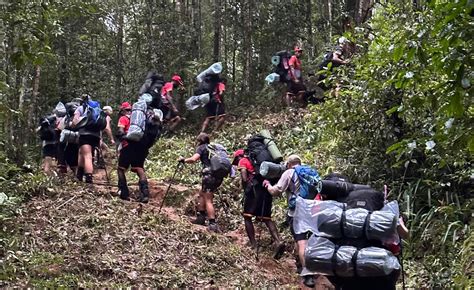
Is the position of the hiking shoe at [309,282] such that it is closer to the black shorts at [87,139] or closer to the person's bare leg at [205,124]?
the black shorts at [87,139]

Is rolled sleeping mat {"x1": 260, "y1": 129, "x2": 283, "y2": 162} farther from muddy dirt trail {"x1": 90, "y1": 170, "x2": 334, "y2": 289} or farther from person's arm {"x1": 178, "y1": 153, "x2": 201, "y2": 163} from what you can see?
muddy dirt trail {"x1": 90, "y1": 170, "x2": 334, "y2": 289}

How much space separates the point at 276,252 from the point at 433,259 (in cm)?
263

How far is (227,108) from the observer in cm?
1866

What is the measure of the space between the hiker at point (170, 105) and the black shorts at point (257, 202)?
757 centimetres

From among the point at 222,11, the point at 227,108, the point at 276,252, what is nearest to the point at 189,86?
the point at 227,108

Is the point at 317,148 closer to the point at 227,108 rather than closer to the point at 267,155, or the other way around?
the point at 267,155

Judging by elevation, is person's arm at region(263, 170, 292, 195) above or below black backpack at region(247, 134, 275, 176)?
below

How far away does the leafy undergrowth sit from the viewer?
674cm

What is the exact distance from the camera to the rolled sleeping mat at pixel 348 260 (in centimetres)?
460

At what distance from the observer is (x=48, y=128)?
41.2 feet

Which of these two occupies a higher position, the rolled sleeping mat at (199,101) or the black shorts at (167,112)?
the rolled sleeping mat at (199,101)

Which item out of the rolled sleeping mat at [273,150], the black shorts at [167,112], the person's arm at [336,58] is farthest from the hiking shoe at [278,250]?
the black shorts at [167,112]

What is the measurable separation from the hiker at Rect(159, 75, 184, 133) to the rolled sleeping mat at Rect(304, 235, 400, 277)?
11.8m

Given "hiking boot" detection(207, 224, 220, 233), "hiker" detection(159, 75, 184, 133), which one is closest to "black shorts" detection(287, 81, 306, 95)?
"hiker" detection(159, 75, 184, 133)
